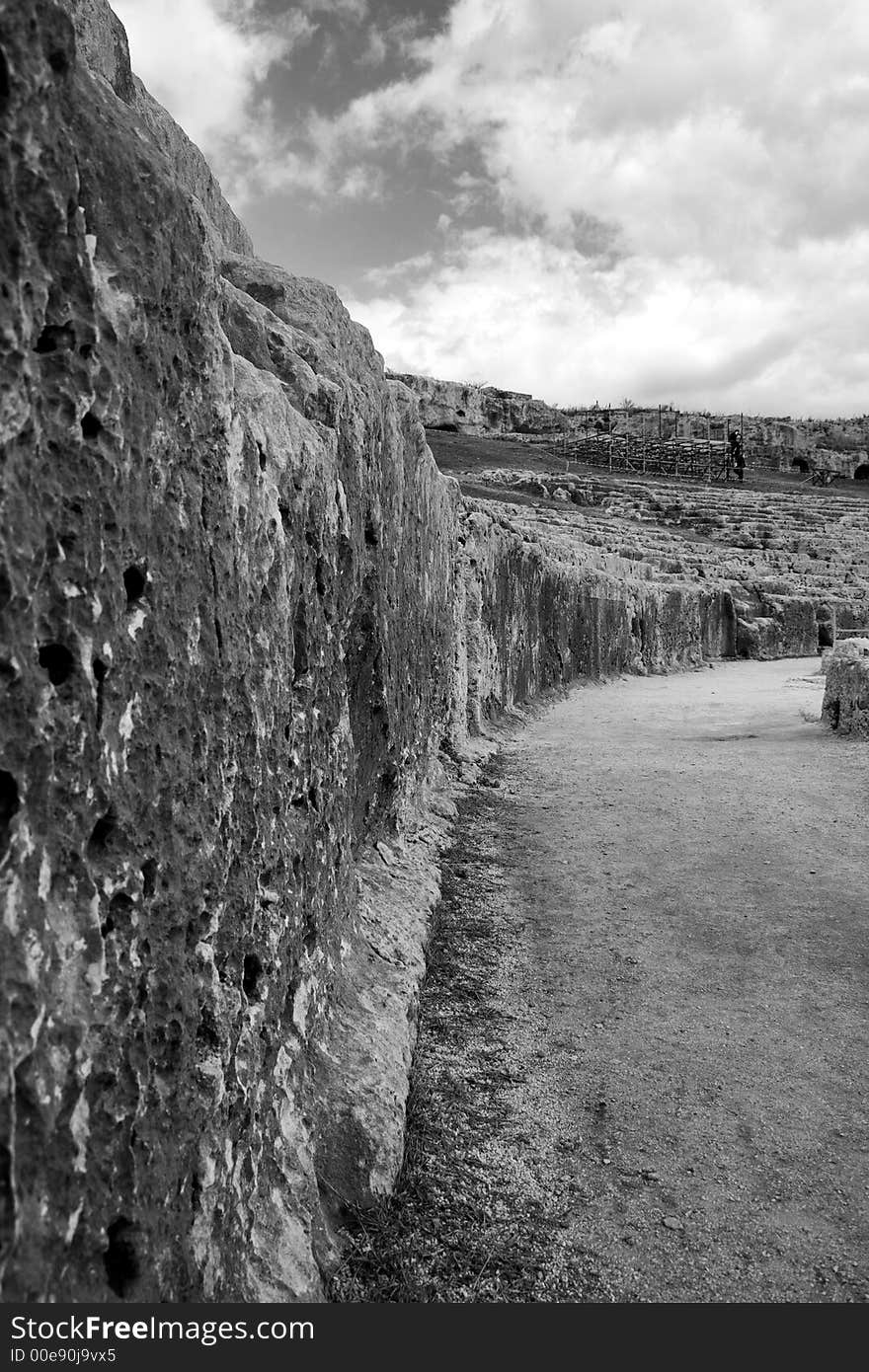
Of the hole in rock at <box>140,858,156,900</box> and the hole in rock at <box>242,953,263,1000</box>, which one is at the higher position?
the hole in rock at <box>140,858,156,900</box>

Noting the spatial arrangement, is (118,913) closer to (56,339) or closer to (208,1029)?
(208,1029)

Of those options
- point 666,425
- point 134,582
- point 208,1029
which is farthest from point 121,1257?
point 666,425

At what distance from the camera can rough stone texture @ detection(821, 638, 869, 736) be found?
34.8 feet

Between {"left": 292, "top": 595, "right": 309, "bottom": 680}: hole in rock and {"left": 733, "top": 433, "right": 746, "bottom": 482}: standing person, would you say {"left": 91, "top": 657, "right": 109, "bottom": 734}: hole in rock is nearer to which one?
{"left": 292, "top": 595, "right": 309, "bottom": 680}: hole in rock

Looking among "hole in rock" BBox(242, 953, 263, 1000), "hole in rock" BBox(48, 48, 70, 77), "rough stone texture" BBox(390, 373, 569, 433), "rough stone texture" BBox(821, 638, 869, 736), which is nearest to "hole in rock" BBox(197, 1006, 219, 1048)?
"hole in rock" BBox(242, 953, 263, 1000)

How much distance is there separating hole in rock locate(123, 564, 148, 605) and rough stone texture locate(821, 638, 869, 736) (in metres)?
10.1

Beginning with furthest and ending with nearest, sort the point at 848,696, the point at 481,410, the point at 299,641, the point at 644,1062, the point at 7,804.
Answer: the point at 481,410 → the point at 848,696 → the point at 644,1062 → the point at 299,641 → the point at 7,804

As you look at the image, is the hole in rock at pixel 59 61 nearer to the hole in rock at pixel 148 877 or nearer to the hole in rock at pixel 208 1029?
the hole in rock at pixel 148 877

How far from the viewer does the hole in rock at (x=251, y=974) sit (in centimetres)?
265

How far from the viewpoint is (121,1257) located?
1.79 meters

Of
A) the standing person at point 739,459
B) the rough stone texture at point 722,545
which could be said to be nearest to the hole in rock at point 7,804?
the rough stone texture at point 722,545

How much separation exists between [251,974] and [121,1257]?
94 cm

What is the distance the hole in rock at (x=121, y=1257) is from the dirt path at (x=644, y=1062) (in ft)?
3.38

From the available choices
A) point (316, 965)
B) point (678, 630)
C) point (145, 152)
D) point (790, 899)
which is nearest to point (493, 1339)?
point (316, 965)
